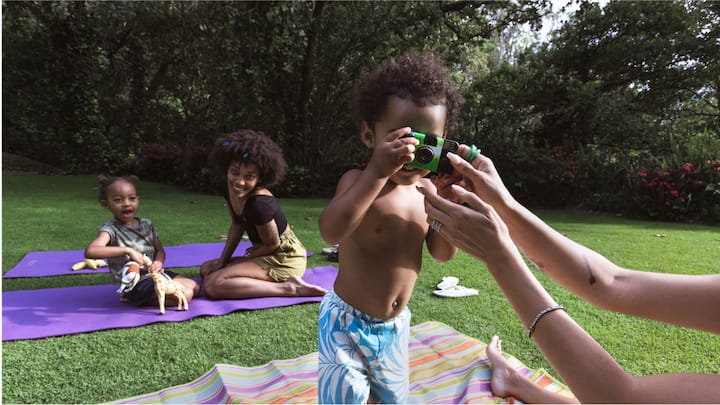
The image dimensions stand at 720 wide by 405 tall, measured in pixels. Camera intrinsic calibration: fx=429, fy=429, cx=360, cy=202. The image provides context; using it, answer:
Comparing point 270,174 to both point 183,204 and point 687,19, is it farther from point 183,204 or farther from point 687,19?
point 687,19

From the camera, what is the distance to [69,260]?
5.25m

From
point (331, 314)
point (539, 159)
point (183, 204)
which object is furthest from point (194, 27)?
point (331, 314)

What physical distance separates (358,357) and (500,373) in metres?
1.20

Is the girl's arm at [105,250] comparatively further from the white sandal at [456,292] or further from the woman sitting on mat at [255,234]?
the white sandal at [456,292]

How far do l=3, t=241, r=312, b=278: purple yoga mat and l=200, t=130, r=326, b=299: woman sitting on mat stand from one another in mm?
1038

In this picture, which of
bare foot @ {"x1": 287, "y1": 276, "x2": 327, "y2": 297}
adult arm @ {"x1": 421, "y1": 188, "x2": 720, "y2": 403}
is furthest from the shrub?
adult arm @ {"x1": 421, "y1": 188, "x2": 720, "y2": 403}

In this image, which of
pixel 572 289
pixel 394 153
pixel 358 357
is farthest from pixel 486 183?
pixel 358 357

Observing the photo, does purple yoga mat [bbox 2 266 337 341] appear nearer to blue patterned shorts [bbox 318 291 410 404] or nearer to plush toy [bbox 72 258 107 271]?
plush toy [bbox 72 258 107 271]

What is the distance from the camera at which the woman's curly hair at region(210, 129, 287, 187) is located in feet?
14.0

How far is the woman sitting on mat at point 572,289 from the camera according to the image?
→ 1144mm

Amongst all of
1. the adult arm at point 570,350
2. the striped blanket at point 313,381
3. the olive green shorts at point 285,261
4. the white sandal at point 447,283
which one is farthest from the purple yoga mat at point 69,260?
the adult arm at point 570,350

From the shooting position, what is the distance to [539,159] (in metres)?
11.3

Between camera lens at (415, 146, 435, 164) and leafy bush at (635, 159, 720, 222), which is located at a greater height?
camera lens at (415, 146, 435, 164)

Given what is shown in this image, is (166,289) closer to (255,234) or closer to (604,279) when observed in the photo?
(255,234)
